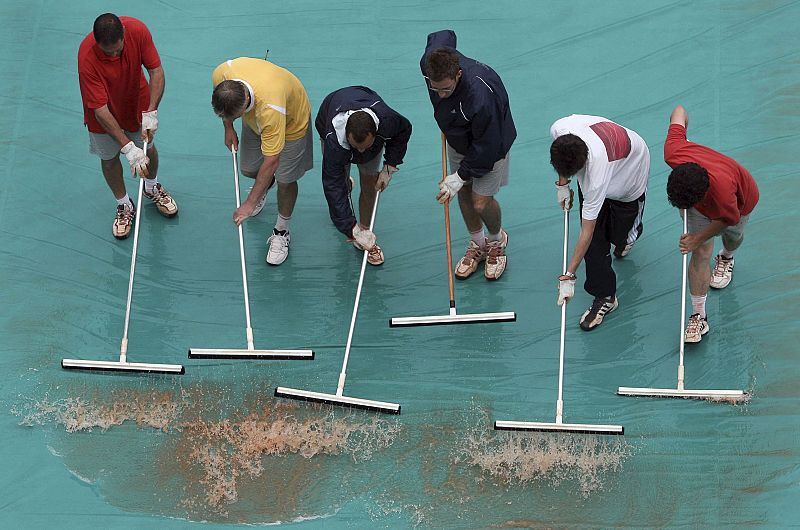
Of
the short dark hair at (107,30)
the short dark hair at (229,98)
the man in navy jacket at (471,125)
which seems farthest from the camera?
the short dark hair at (107,30)

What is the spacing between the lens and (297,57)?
5984 mm

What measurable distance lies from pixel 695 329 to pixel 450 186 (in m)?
1.27

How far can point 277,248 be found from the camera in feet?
17.4

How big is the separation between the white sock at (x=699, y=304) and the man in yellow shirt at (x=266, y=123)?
1.88 m

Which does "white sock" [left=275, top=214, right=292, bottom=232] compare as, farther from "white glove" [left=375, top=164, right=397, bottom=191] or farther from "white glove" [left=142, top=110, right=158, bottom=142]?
"white glove" [left=142, top=110, right=158, bottom=142]

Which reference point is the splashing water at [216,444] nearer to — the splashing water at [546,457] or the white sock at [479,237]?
the splashing water at [546,457]

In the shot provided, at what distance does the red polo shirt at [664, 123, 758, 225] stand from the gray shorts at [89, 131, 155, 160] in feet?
8.17

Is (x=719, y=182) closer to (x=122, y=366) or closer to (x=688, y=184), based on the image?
(x=688, y=184)

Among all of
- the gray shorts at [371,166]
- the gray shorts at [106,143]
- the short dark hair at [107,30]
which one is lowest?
the gray shorts at [371,166]

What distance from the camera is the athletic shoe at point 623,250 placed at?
5154 mm

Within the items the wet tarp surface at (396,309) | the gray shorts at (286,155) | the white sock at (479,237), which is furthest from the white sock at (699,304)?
the gray shorts at (286,155)

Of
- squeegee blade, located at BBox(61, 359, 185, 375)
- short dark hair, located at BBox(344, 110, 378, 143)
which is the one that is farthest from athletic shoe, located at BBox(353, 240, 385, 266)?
squeegee blade, located at BBox(61, 359, 185, 375)

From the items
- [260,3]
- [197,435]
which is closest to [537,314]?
[197,435]

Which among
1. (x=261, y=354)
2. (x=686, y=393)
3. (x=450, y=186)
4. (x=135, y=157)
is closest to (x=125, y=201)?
(x=135, y=157)
